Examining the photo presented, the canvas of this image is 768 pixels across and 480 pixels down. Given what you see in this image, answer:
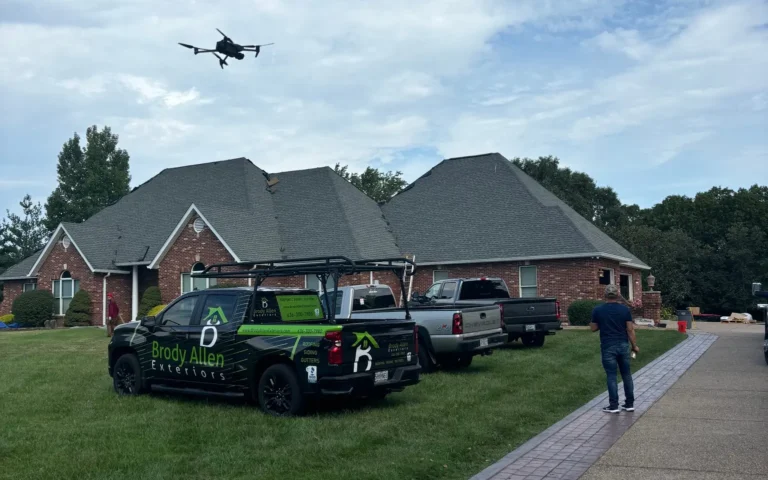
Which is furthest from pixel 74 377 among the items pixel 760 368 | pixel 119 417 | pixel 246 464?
pixel 760 368

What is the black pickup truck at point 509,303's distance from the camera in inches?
706

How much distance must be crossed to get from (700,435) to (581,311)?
18109 mm

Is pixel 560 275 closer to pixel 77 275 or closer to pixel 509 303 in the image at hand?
pixel 509 303

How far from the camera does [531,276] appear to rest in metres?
28.9

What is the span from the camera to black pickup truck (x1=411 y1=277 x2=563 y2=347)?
58.9 ft

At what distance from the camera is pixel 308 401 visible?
9.66m

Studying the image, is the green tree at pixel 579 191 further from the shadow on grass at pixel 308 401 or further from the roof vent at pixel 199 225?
the shadow on grass at pixel 308 401

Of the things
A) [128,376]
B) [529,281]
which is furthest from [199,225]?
[128,376]

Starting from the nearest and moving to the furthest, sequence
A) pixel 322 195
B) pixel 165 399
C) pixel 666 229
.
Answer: pixel 165 399 → pixel 322 195 → pixel 666 229

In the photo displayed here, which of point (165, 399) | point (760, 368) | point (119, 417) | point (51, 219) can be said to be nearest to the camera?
point (119, 417)

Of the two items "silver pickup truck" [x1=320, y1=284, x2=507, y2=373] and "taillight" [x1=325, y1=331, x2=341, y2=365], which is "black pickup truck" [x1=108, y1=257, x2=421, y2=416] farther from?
"silver pickup truck" [x1=320, y1=284, x2=507, y2=373]

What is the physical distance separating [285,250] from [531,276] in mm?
Answer: 9754

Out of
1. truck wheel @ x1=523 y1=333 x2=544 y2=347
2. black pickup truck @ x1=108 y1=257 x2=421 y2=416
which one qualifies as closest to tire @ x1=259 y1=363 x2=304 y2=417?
black pickup truck @ x1=108 y1=257 x2=421 y2=416

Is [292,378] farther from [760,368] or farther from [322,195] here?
[322,195]
